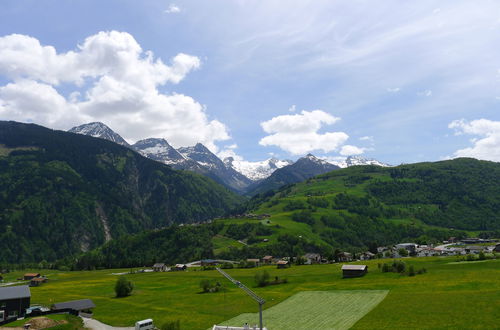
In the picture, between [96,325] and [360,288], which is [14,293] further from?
[360,288]

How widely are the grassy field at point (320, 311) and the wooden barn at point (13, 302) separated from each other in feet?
180

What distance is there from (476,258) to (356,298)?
7797 centimetres

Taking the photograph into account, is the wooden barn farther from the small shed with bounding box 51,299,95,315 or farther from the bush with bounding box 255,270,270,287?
the bush with bounding box 255,270,270,287

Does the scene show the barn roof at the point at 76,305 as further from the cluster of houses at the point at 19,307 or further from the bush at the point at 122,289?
the bush at the point at 122,289

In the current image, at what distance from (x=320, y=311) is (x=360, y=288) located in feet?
85.1

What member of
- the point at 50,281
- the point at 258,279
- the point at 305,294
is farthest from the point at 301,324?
the point at 50,281

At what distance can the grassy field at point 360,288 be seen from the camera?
67562mm

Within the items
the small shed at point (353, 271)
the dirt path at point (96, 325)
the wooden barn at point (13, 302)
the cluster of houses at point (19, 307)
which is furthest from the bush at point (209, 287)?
the wooden barn at point (13, 302)

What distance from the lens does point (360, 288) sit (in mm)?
102500

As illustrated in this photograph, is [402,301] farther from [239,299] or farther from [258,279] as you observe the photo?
[258,279]

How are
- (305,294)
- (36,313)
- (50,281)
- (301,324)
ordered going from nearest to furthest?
1. (301,324)
2. (36,313)
3. (305,294)
4. (50,281)

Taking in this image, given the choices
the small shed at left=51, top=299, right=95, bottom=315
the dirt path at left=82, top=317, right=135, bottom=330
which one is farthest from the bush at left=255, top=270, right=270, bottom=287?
the dirt path at left=82, top=317, right=135, bottom=330

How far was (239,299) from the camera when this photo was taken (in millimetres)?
105188

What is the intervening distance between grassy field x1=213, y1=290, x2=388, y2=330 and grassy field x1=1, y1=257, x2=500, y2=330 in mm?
2799
